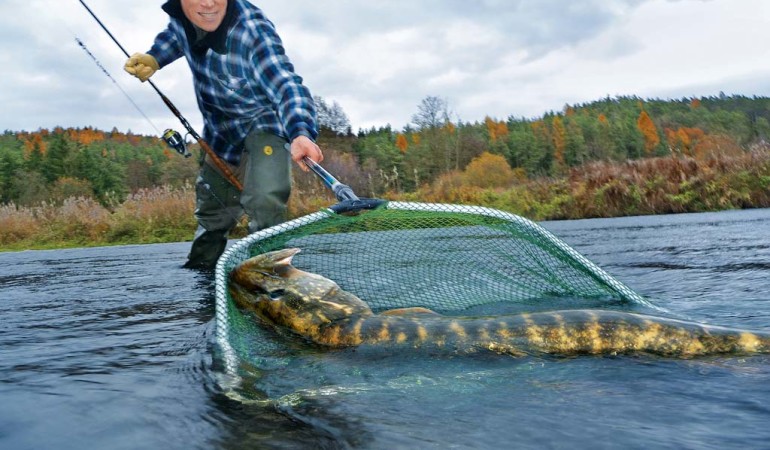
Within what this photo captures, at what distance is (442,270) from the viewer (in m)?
5.98

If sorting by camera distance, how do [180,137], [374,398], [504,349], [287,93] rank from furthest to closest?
[180,137], [287,93], [504,349], [374,398]

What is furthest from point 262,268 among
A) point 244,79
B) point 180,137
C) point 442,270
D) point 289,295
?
point 180,137

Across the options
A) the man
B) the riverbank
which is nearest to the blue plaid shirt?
the man

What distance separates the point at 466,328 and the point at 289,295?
3.59ft

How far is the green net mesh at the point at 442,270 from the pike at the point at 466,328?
23cm

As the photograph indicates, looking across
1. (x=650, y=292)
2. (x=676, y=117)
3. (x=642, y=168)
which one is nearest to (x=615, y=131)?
(x=676, y=117)

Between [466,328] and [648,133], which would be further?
[648,133]

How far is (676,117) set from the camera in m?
129

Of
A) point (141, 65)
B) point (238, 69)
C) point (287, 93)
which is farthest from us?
point (141, 65)

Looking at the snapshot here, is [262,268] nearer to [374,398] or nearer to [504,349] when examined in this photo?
[374,398]

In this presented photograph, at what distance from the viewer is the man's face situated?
521 cm

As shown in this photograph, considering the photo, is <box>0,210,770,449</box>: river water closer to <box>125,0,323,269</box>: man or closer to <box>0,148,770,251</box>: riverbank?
<box>125,0,323,269</box>: man

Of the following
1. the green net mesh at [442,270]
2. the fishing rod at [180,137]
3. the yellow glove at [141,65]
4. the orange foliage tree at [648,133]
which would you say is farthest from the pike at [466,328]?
the orange foliage tree at [648,133]

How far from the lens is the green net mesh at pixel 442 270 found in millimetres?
3283
